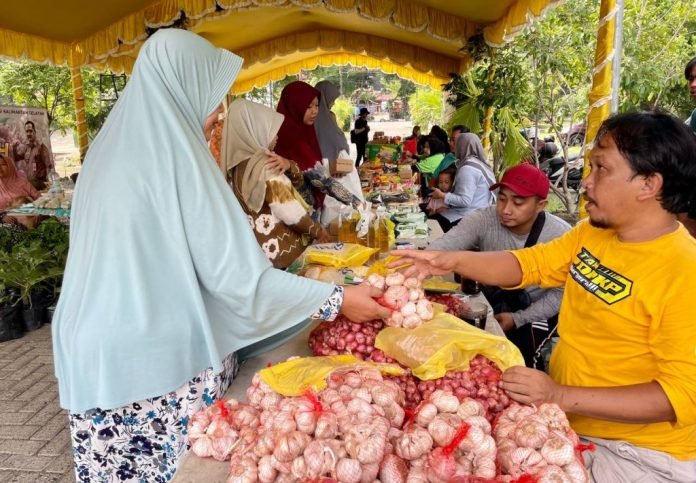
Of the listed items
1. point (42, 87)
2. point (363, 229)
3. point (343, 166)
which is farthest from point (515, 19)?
point (42, 87)

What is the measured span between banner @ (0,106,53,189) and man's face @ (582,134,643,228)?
762 centimetres

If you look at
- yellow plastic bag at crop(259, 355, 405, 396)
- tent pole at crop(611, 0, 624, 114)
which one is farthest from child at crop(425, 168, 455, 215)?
yellow plastic bag at crop(259, 355, 405, 396)

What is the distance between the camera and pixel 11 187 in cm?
652

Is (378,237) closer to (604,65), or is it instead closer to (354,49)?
(604,65)

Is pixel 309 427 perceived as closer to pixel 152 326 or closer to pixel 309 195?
pixel 152 326

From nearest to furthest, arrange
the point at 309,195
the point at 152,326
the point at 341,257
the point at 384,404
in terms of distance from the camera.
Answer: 1. the point at 384,404
2. the point at 152,326
3. the point at 341,257
4. the point at 309,195

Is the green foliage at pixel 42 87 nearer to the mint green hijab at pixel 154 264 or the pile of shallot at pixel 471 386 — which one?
the mint green hijab at pixel 154 264

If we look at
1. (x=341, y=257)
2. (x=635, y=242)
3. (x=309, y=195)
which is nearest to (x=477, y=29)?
(x=309, y=195)

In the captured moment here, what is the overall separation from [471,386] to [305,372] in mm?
462

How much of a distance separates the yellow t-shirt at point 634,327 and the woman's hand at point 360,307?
611 mm

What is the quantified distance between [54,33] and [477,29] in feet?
20.6

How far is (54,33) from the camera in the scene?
686 centimetres

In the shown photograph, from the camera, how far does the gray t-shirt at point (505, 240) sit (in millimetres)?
2410

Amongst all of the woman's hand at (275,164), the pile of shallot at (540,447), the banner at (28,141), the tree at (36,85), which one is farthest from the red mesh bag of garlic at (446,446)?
the tree at (36,85)
